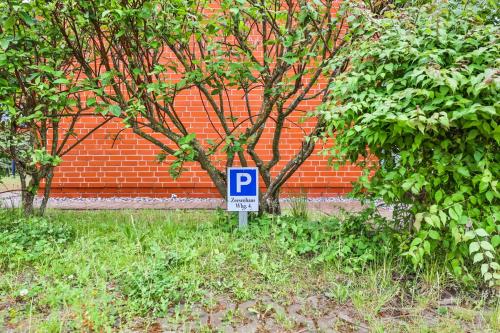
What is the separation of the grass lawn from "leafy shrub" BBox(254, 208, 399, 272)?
5 centimetres

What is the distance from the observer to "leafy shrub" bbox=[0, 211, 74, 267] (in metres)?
3.11

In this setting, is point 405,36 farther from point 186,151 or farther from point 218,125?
point 218,125

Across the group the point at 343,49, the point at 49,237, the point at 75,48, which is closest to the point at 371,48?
the point at 343,49

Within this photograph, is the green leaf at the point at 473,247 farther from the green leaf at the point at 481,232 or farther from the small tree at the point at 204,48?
the small tree at the point at 204,48

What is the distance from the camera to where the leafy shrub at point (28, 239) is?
3.11 metres

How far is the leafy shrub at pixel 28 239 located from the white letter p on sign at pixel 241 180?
156 cm

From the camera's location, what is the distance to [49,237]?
3.49 meters

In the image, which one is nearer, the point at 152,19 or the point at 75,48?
the point at 152,19

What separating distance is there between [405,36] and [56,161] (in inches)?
121

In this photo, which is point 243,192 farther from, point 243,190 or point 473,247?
point 473,247

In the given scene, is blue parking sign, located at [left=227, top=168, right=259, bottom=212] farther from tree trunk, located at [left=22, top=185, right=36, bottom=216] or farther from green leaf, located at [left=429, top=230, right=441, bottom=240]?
tree trunk, located at [left=22, top=185, right=36, bottom=216]

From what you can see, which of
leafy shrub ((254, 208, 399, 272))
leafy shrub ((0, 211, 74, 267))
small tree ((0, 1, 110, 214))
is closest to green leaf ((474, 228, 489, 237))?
leafy shrub ((254, 208, 399, 272))

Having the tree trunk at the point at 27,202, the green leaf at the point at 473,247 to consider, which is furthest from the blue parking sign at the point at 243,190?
the tree trunk at the point at 27,202

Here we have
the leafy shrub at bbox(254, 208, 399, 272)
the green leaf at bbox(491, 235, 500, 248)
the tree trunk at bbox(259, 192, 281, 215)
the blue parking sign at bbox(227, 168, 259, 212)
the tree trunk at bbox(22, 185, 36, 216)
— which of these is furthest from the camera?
the tree trunk at bbox(22, 185, 36, 216)
